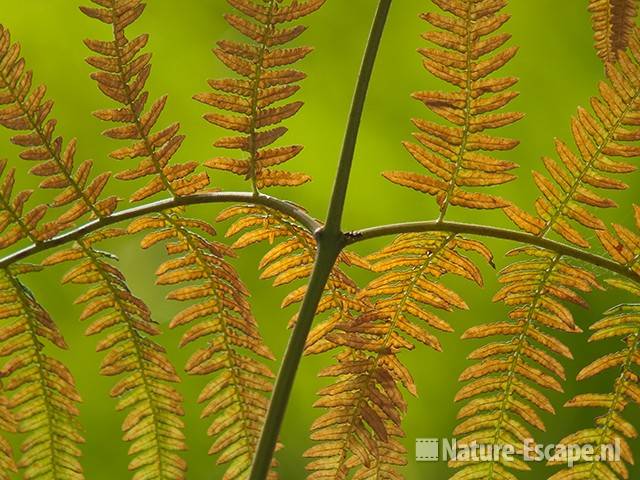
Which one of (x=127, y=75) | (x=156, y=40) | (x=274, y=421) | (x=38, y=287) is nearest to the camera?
(x=274, y=421)

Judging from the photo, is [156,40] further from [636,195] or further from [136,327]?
[136,327]

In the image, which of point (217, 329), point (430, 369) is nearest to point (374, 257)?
point (217, 329)

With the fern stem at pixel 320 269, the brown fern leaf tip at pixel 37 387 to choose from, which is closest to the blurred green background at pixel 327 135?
the brown fern leaf tip at pixel 37 387

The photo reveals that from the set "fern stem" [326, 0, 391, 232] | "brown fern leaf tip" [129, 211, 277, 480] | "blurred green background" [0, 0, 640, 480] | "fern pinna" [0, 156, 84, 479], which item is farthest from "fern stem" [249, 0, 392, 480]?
"blurred green background" [0, 0, 640, 480]

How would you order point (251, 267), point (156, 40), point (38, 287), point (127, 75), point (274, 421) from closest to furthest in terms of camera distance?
point (274, 421)
point (127, 75)
point (251, 267)
point (38, 287)
point (156, 40)

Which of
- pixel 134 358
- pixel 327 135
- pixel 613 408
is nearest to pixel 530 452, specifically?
pixel 613 408

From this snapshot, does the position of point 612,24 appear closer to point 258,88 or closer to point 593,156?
point 593,156
